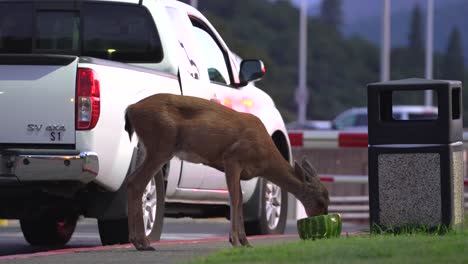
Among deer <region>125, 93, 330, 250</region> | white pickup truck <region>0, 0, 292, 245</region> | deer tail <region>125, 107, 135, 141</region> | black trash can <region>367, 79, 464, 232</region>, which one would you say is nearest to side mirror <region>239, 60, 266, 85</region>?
white pickup truck <region>0, 0, 292, 245</region>

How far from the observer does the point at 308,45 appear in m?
154

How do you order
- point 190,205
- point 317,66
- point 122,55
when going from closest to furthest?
point 122,55
point 190,205
point 317,66

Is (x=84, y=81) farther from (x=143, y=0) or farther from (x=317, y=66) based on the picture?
(x=317, y=66)

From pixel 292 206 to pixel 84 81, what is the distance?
10655 millimetres

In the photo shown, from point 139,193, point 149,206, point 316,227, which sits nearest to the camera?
point 139,193

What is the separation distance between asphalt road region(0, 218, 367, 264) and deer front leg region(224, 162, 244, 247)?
235mm

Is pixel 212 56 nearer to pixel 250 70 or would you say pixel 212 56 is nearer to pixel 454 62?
pixel 250 70

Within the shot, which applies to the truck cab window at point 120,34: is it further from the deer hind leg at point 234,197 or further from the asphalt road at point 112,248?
the deer hind leg at point 234,197

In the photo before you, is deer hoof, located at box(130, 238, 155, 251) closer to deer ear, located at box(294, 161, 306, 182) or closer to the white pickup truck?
the white pickup truck

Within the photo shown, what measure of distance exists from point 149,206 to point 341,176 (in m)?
9.98

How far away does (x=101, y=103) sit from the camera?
13.3 meters

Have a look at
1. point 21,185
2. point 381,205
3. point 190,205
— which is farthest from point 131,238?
point 190,205

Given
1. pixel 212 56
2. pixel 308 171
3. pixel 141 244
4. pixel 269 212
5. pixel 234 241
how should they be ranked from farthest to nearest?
pixel 269 212
pixel 212 56
pixel 308 171
pixel 141 244
pixel 234 241

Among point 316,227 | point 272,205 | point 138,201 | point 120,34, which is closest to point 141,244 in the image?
point 138,201
